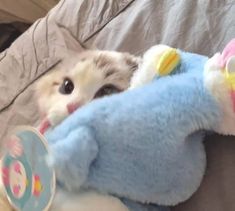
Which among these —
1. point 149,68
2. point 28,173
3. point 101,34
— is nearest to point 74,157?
point 28,173

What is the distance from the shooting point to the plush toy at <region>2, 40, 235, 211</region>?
2.21 feet

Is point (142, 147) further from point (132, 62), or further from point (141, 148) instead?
point (132, 62)

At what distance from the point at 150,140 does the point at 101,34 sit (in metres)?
0.52

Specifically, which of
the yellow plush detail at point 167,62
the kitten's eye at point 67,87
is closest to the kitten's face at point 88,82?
the kitten's eye at point 67,87

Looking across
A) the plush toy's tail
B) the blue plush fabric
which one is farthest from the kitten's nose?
the plush toy's tail

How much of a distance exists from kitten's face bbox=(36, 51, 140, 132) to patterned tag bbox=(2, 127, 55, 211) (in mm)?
125

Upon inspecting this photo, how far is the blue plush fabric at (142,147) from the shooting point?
67cm

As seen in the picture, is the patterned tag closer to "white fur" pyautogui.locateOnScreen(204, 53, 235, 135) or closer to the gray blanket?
"white fur" pyautogui.locateOnScreen(204, 53, 235, 135)

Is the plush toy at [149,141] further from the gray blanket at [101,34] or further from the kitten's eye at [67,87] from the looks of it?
the gray blanket at [101,34]

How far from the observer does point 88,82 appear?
2.79 ft

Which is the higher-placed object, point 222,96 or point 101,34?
point 222,96

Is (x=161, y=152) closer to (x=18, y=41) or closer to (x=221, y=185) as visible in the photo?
(x=221, y=185)

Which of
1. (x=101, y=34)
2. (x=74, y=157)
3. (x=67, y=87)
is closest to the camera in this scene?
(x=74, y=157)

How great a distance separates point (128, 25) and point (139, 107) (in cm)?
45
